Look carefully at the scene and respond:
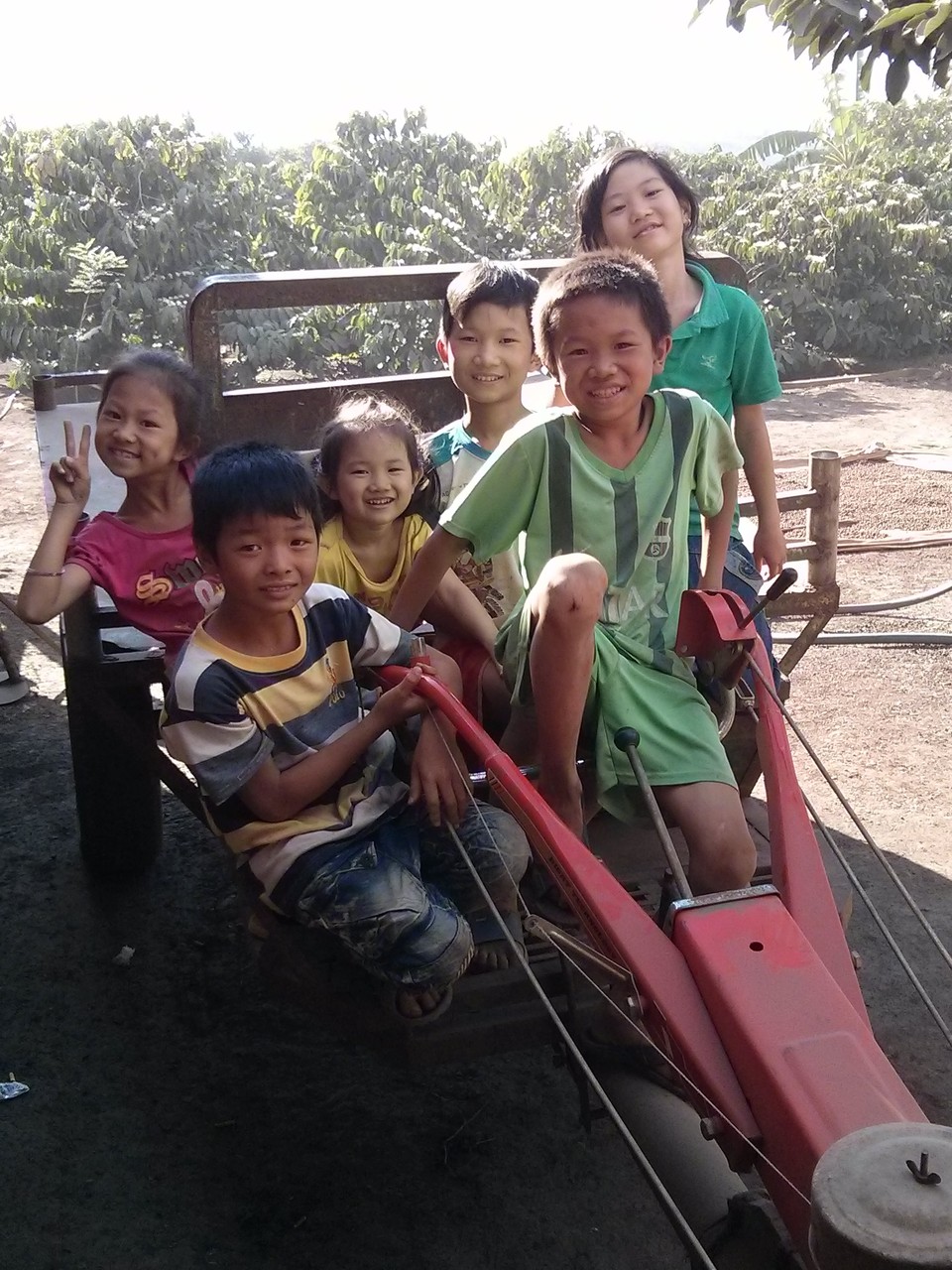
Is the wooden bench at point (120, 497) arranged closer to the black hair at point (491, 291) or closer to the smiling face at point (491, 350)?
the black hair at point (491, 291)

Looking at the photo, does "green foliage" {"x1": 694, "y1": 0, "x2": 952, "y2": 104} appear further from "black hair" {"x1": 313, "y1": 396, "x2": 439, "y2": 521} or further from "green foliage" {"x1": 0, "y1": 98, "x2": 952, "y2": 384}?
"green foliage" {"x1": 0, "y1": 98, "x2": 952, "y2": 384}

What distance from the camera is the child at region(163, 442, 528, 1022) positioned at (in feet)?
6.92

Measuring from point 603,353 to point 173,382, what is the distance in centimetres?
121

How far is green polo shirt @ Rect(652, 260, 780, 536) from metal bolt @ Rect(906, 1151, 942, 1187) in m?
2.37

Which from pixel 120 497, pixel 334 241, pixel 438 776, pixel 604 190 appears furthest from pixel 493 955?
pixel 334 241

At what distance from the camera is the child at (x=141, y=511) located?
2.92 m

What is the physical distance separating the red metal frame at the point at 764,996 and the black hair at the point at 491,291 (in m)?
1.48

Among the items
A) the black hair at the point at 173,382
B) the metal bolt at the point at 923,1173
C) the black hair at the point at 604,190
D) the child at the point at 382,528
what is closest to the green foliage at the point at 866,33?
the black hair at the point at 604,190

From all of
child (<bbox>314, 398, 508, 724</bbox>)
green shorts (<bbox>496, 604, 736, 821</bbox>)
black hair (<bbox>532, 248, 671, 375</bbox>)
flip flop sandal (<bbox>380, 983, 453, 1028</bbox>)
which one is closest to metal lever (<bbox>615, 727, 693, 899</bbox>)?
green shorts (<bbox>496, 604, 736, 821</bbox>)

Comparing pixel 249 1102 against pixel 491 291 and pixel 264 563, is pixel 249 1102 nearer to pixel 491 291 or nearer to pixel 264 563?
pixel 264 563

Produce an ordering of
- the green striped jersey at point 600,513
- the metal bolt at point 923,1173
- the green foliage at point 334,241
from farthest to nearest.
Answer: the green foliage at point 334,241 < the green striped jersey at point 600,513 < the metal bolt at point 923,1173

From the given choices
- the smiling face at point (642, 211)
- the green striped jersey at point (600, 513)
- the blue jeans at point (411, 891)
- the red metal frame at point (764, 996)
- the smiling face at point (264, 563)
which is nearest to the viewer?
the red metal frame at point (764, 996)

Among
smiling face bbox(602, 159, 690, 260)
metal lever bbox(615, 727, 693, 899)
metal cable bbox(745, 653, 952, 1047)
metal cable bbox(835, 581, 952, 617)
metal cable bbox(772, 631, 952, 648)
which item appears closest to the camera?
metal cable bbox(745, 653, 952, 1047)

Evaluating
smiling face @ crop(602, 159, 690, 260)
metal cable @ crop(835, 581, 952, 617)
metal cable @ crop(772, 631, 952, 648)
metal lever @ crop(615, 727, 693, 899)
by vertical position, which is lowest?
metal cable @ crop(772, 631, 952, 648)
